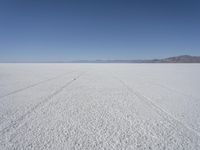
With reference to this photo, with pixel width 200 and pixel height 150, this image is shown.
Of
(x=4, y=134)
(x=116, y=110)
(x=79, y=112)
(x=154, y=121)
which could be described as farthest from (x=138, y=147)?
(x=4, y=134)

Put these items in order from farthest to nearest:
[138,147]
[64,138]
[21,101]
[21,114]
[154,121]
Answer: [21,101] → [21,114] → [154,121] → [64,138] → [138,147]

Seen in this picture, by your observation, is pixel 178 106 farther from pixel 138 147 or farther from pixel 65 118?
pixel 65 118

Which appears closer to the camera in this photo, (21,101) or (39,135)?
(39,135)

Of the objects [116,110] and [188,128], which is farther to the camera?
[116,110]

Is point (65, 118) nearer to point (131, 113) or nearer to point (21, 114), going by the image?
point (21, 114)

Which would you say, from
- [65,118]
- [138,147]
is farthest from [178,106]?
[65,118]

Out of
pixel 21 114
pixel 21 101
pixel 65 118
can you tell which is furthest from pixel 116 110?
pixel 21 101

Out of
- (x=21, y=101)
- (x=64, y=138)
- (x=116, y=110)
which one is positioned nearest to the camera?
(x=64, y=138)

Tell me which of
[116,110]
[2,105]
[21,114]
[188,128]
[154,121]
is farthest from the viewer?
[2,105]

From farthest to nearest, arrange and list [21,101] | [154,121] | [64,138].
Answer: [21,101] < [154,121] < [64,138]

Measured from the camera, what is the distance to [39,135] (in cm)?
248

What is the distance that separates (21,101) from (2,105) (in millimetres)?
514

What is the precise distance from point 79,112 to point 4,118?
1.70 m

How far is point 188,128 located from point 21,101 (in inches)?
181
